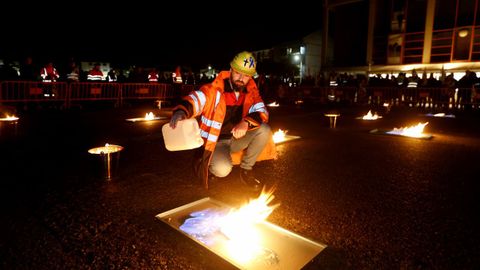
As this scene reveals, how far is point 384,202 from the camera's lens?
4.00 meters

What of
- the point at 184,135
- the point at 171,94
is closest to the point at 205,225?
the point at 184,135

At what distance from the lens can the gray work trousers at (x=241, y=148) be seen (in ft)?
13.8

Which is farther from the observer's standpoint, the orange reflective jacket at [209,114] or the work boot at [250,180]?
the work boot at [250,180]

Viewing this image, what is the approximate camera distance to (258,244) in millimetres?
2891

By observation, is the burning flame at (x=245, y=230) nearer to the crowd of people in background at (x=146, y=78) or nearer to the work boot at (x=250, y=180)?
the work boot at (x=250, y=180)

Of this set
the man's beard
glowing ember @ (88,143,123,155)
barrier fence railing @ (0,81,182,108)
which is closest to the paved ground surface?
glowing ember @ (88,143,123,155)

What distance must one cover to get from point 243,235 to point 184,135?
1232 millimetres

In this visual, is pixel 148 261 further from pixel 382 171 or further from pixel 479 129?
pixel 479 129

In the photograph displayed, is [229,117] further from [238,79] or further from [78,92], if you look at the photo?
[78,92]

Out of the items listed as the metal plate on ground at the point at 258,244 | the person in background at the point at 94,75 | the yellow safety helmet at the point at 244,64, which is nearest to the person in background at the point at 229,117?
the yellow safety helmet at the point at 244,64

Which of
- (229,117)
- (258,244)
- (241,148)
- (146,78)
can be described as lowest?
(258,244)

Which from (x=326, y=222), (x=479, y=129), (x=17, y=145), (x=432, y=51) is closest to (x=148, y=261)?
(x=326, y=222)

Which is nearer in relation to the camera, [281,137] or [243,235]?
[243,235]

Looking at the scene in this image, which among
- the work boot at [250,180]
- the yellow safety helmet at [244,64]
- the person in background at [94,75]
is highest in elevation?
the person in background at [94,75]
